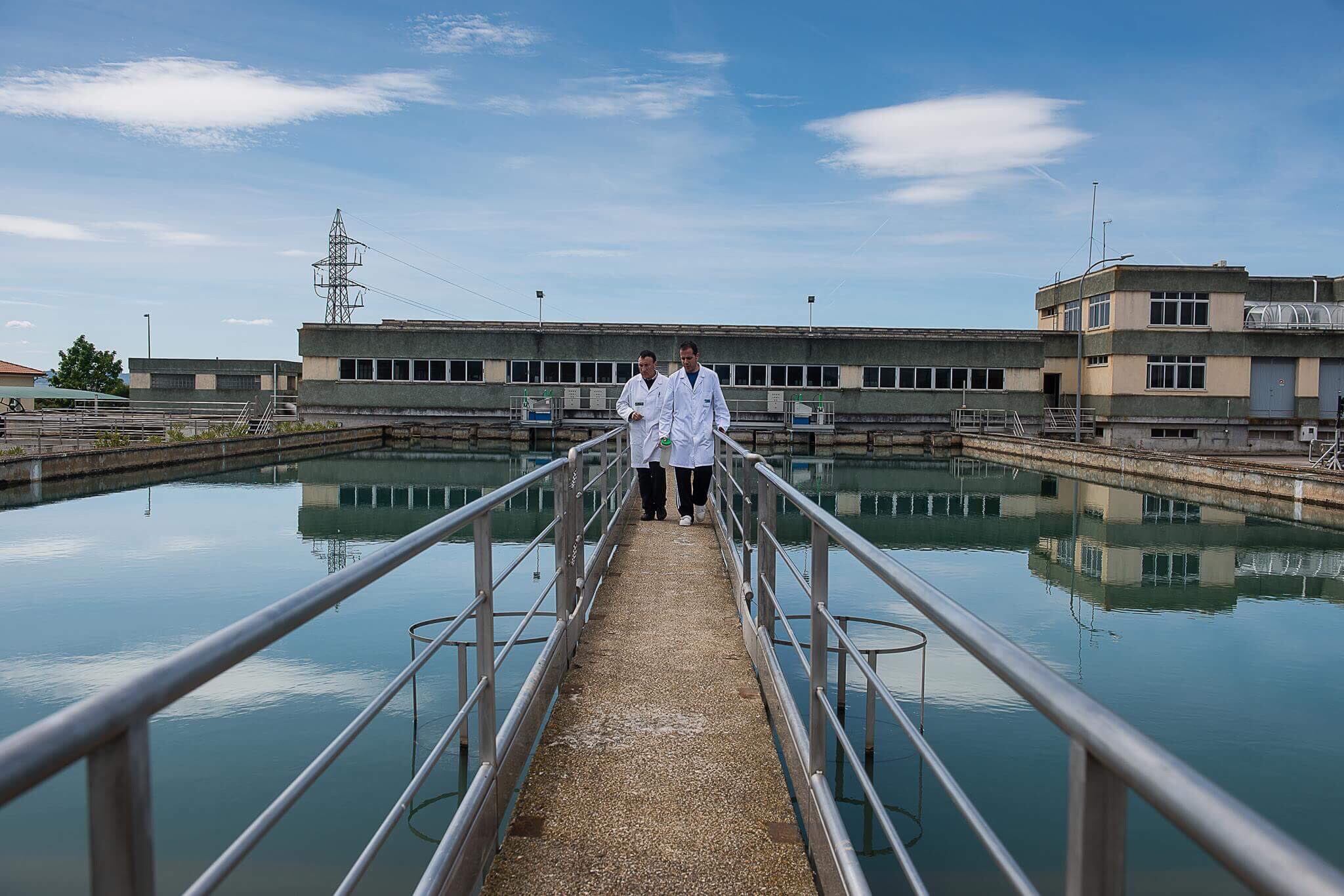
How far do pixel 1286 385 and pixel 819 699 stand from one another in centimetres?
4555

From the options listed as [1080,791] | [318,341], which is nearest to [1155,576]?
[1080,791]

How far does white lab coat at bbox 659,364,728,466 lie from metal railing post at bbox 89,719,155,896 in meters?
9.14

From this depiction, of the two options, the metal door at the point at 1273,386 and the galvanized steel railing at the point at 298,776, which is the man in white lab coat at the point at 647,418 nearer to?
the galvanized steel railing at the point at 298,776

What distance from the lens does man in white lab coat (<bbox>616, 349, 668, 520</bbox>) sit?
10922mm

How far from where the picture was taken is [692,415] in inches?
417

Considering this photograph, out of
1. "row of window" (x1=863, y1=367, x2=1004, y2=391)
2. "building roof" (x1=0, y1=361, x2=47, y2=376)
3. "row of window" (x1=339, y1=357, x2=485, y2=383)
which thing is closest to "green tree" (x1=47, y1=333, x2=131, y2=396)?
"building roof" (x1=0, y1=361, x2=47, y2=376)

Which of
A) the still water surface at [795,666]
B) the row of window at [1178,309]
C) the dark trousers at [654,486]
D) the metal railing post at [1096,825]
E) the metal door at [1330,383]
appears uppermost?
the row of window at [1178,309]

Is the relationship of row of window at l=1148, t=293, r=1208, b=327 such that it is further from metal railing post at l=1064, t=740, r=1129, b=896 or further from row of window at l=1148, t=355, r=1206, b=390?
metal railing post at l=1064, t=740, r=1129, b=896

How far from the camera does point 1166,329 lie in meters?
41.0

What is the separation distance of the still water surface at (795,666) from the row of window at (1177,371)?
80.2 feet

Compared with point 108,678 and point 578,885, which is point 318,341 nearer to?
point 108,678

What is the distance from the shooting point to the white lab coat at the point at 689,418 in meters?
A: 10.6

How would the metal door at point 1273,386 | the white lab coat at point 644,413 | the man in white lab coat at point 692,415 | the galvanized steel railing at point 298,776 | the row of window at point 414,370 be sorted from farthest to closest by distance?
the row of window at point 414,370
the metal door at point 1273,386
the white lab coat at point 644,413
the man in white lab coat at point 692,415
the galvanized steel railing at point 298,776

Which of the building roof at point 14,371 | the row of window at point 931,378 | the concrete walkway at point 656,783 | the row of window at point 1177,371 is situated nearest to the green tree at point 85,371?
the building roof at point 14,371
